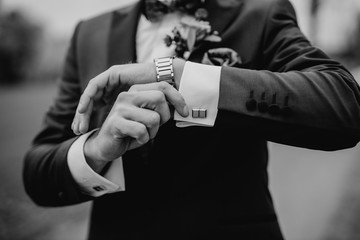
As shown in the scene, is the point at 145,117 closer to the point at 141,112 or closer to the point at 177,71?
the point at 141,112

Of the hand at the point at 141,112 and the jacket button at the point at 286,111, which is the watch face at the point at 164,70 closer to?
the hand at the point at 141,112

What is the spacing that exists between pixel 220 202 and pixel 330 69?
2.20 ft

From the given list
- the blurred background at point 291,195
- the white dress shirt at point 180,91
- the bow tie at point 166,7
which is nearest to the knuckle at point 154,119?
the white dress shirt at point 180,91

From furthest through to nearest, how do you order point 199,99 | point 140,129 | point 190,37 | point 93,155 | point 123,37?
point 123,37 < point 190,37 < point 93,155 < point 199,99 < point 140,129

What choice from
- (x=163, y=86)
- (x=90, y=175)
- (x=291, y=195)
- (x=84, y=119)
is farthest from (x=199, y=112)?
(x=291, y=195)

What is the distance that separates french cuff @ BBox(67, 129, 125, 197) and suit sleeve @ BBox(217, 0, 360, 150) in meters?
0.50

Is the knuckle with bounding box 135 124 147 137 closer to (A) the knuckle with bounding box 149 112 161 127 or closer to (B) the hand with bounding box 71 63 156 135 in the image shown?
(A) the knuckle with bounding box 149 112 161 127

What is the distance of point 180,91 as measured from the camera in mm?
1297

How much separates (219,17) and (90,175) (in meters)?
0.85

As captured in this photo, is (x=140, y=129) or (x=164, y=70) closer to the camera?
(x=140, y=129)

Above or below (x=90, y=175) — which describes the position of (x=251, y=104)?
above

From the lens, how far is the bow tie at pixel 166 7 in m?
1.71

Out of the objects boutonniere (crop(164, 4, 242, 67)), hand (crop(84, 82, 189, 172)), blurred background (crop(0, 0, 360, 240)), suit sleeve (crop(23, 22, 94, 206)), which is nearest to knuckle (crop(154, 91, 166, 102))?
hand (crop(84, 82, 189, 172))

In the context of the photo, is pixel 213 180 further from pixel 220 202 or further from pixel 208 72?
pixel 208 72
